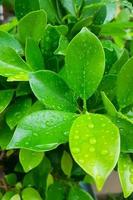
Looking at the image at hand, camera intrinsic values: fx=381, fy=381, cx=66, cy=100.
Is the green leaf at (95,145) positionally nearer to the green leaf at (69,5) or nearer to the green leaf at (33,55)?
the green leaf at (33,55)

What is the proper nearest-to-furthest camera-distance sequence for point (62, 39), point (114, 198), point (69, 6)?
1. point (62, 39)
2. point (69, 6)
3. point (114, 198)

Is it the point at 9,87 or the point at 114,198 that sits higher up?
the point at 9,87

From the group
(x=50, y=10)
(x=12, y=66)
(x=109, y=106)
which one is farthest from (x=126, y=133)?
(x=50, y=10)

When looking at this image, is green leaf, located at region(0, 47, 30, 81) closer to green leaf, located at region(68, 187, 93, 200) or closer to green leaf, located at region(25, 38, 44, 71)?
green leaf, located at region(25, 38, 44, 71)

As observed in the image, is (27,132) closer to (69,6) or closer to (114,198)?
(69,6)

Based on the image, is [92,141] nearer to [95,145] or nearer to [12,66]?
[95,145]

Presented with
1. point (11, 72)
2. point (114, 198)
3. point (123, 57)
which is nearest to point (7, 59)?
point (11, 72)

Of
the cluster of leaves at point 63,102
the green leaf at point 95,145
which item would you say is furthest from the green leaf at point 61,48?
the green leaf at point 95,145
